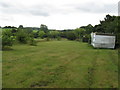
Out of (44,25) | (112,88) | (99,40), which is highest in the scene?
(44,25)

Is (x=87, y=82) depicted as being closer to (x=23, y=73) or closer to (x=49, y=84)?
(x=49, y=84)

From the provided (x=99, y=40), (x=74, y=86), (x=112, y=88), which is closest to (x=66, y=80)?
(x=74, y=86)

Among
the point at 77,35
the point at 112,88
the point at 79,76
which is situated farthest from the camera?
the point at 77,35

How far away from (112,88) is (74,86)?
1.59 metres

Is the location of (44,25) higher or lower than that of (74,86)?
higher

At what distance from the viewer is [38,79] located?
7.25m

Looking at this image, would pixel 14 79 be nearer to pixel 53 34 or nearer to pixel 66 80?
pixel 66 80

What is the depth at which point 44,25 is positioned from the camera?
97.6 m

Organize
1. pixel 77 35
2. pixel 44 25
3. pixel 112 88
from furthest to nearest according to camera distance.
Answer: pixel 44 25 < pixel 77 35 < pixel 112 88

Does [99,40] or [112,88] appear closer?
[112,88]

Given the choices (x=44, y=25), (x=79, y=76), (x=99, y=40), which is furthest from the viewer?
(x=44, y=25)

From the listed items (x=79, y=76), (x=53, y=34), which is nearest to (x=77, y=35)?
(x=53, y=34)

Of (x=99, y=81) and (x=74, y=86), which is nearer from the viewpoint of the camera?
(x=74, y=86)

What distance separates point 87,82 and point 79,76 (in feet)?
3.37
